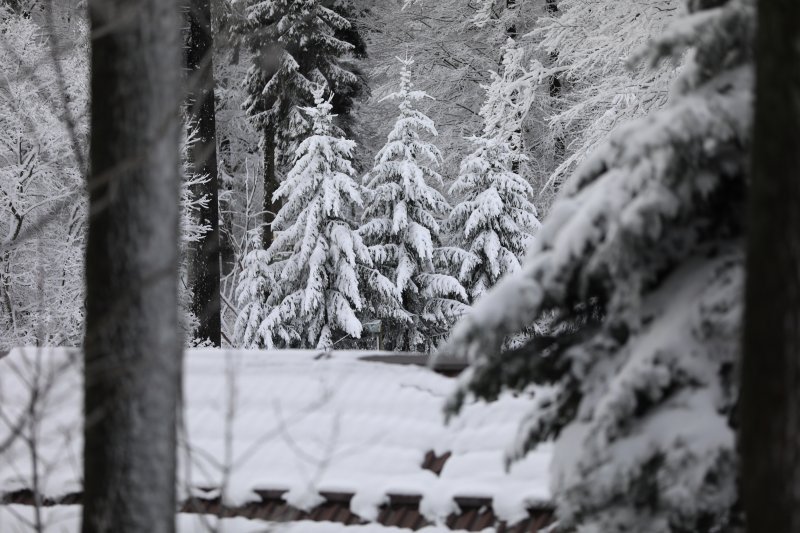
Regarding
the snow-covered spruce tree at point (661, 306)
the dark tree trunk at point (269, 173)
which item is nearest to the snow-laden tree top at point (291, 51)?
the dark tree trunk at point (269, 173)

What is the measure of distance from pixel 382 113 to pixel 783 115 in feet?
70.0

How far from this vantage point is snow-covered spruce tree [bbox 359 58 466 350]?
15.3 meters

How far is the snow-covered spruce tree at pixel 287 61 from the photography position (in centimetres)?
1909

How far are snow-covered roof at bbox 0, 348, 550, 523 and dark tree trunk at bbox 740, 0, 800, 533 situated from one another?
220cm

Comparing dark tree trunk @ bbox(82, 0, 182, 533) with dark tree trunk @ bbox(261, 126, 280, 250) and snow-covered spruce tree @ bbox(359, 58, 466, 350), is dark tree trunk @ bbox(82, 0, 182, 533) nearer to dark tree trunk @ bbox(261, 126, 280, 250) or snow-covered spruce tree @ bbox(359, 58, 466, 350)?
snow-covered spruce tree @ bbox(359, 58, 466, 350)

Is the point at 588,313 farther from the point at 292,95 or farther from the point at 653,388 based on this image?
the point at 292,95

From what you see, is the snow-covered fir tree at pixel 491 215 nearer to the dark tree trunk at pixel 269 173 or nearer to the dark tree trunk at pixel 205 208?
the dark tree trunk at pixel 205 208

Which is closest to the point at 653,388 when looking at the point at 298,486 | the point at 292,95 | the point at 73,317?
the point at 298,486

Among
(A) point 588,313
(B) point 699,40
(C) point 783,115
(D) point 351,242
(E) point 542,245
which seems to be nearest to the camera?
(C) point 783,115

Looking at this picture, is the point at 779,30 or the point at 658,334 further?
the point at 658,334

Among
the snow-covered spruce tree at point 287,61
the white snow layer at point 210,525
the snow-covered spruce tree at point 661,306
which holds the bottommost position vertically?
the white snow layer at point 210,525

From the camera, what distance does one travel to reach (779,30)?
2449mm

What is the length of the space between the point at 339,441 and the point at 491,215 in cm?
1040

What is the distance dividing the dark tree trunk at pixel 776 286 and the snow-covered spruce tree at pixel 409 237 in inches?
500
